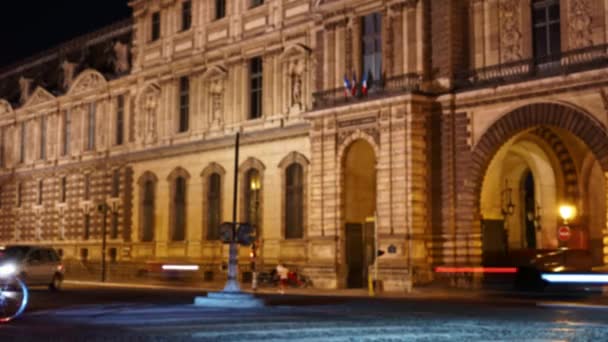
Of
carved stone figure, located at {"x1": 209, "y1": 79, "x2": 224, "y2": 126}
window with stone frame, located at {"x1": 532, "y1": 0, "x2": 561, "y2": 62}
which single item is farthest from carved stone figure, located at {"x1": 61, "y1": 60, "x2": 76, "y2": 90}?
window with stone frame, located at {"x1": 532, "y1": 0, "x2": 561, "y2": 62}

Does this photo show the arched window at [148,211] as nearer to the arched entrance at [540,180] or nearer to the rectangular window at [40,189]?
the rectangular window at [40,189]

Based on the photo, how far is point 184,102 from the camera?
54.9m

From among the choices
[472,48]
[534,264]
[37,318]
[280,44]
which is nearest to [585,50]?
[472,48]

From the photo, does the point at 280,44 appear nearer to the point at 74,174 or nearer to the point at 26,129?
the point at 74,174

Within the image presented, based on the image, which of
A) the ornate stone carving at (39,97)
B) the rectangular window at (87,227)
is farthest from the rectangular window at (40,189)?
the rectangular window at (87,227)

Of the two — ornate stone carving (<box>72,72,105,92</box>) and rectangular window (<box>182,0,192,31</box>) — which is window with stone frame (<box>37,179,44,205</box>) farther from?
rectangular window (<box>182,0,192,31</box>)

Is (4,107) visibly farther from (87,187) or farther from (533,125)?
(533,125)

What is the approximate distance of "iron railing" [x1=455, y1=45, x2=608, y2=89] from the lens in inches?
1318

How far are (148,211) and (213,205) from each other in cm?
694

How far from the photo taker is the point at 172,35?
5581 centimetres

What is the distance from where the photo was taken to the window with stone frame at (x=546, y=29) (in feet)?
117

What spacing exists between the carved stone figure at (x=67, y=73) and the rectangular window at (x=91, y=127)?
4.40 m

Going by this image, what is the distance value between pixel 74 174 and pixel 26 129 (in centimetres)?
940

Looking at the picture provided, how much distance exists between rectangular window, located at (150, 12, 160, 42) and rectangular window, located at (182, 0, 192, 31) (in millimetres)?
2621
